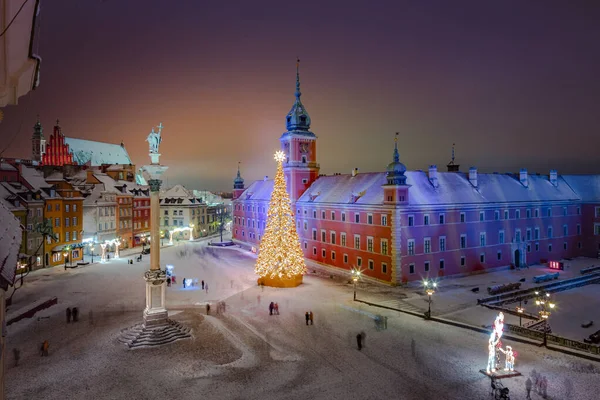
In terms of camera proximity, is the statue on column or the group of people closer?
the statue on column

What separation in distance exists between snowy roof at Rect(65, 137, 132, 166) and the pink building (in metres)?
47.4

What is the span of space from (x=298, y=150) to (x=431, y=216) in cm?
2171

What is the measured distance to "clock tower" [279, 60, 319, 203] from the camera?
188 ft

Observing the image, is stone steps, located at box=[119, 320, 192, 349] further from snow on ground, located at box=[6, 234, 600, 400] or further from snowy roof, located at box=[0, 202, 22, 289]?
snowy roof, located at box=[0, 202, 22, 289]

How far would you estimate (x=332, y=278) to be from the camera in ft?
150

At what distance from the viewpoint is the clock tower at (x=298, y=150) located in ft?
188

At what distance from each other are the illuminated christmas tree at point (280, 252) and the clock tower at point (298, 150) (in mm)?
16508

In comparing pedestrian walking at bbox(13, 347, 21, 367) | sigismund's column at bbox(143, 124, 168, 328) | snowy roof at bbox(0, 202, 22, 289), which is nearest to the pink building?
sigismund's column at bbox(143, 124, 168, 328)

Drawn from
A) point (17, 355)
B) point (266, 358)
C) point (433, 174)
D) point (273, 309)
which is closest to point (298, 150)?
point (433, 174)

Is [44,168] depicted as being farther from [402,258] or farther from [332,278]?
[402,258]

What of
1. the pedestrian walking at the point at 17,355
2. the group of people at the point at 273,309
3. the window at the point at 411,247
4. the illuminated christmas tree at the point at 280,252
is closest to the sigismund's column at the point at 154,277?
the pedestrian walking at the point at 17,355

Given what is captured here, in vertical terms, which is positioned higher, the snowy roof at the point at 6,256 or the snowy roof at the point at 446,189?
the snowy roof at the point at 446,189

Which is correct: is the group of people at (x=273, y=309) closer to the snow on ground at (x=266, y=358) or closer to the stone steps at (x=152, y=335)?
the snow on ground at (x=266, y=358)

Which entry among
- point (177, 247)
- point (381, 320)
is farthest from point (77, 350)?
point (177, 247)
